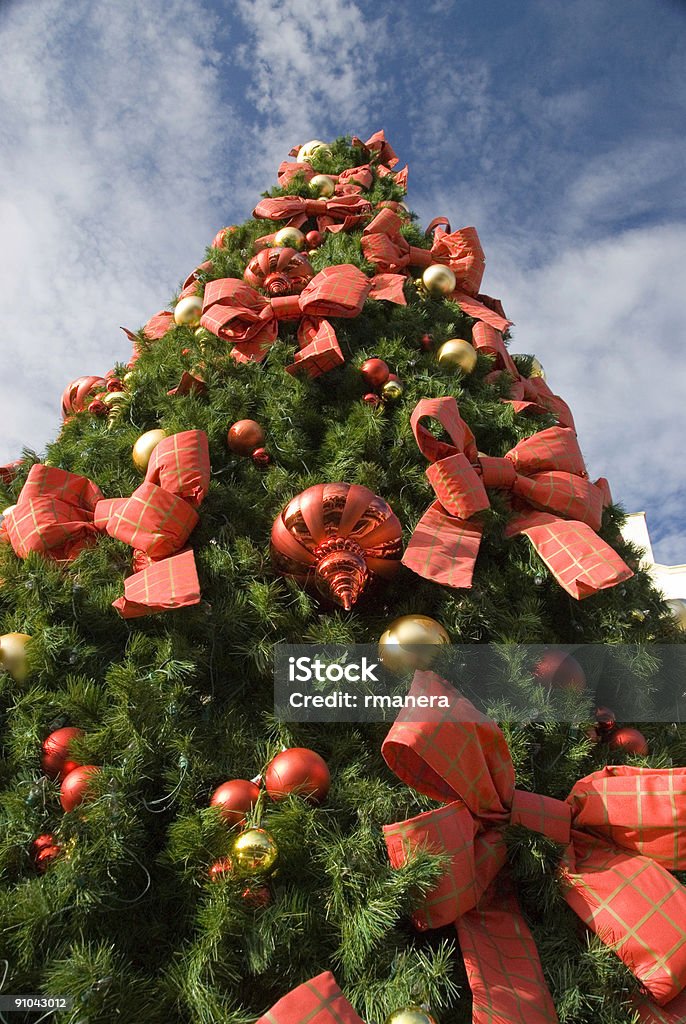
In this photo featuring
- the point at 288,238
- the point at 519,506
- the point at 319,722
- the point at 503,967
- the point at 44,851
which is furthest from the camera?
the point at 288,238

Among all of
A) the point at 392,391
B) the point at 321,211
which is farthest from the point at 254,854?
the point at 321,211

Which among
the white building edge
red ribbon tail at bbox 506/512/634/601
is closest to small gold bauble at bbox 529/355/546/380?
red ribbon tail at bbox 506/512/634/601

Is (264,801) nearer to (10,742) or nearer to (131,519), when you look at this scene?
(10,742)

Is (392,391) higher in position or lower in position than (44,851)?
higher

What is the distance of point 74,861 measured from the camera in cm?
113

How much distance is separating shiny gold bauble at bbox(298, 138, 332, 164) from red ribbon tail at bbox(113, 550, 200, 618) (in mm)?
4201

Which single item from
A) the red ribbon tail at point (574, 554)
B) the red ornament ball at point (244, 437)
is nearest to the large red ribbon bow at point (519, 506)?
the red ribbon tail at point (574, 554)

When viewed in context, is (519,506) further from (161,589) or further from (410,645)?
(161,589)

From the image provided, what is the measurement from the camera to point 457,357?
272cm

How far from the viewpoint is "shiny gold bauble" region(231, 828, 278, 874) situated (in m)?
1.15

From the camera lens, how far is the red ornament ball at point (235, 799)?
125 cm

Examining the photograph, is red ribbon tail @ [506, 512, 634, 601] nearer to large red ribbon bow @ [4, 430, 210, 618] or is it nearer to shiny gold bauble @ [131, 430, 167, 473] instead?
large red ribbon bow @ [4, 430, 210, 618]

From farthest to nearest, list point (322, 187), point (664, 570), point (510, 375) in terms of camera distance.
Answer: point (664, 570) < point (322, 187) < point (510, 375)

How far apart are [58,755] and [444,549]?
3.35 ft
